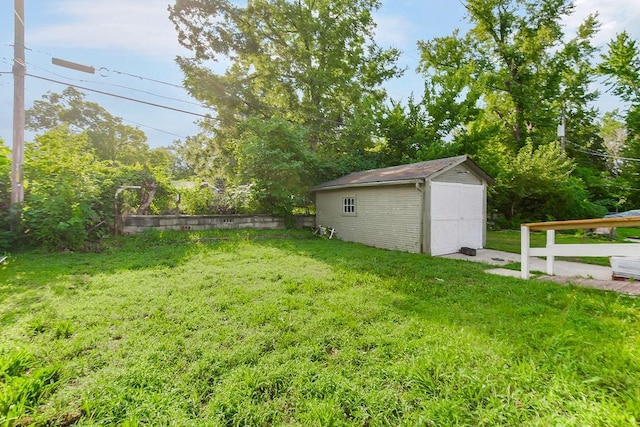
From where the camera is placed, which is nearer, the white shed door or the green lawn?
the green lawn

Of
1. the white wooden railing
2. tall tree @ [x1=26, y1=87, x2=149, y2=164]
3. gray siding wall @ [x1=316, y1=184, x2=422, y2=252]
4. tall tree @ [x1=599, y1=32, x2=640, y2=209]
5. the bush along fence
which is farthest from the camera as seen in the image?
tall tree @ [x1=26, y1=87, x2=149, y2=164]

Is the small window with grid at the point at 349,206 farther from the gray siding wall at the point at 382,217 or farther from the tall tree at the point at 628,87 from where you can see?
the tall tree at the point at 628,87

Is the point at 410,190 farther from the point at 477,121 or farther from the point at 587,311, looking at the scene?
the point at 477,121

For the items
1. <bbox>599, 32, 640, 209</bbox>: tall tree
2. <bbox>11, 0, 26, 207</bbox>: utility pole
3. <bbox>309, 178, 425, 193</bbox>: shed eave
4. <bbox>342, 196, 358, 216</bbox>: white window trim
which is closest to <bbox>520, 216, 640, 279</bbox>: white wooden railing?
<bbox>309, 178, 425, 193</bbox>: shed eave

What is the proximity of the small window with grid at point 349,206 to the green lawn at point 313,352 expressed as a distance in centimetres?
508

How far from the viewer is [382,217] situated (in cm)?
841

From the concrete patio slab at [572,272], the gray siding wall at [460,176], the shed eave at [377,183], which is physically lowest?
the concrete patio slab at [572,272]

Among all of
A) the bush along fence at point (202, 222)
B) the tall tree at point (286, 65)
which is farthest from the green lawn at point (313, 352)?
the tall tree at point (286, 65)

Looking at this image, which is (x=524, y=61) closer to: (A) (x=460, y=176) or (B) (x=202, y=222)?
(A) (x=460, y=176)

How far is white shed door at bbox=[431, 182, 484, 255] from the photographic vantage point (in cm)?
738

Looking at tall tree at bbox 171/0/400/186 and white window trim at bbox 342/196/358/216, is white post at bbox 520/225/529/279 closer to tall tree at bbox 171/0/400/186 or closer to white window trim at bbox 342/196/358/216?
white window trim at bbox 342/196/358/216

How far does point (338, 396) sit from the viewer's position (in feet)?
6.30

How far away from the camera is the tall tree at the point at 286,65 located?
1505cm

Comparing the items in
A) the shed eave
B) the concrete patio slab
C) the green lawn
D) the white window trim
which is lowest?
the green lawn
